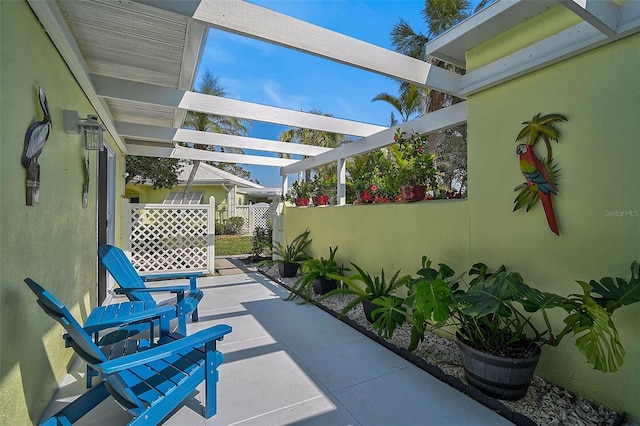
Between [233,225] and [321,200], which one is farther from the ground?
[321,200]

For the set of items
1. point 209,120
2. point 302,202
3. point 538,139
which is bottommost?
point 302,202

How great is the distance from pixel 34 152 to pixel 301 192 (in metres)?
5.81

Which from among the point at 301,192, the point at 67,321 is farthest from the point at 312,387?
the point at 301,192

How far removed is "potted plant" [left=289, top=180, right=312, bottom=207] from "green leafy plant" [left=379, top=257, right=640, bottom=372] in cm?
464

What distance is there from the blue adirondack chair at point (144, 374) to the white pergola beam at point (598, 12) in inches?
125

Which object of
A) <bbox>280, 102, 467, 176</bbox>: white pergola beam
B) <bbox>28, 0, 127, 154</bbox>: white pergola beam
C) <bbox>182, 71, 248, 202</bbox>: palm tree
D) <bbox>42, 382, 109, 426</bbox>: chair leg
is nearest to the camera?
<bbox>42, 382, 109, 426</bbox>: chair leg

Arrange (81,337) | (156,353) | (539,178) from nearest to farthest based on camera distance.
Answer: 1. (81,337)
2. (156,353)
3. (539,178)

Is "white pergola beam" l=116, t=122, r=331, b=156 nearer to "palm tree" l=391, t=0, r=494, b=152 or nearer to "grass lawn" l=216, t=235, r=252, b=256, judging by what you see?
"grass lawn" l=216, t=235, r=252, b=256

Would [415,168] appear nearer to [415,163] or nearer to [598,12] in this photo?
[415,163]

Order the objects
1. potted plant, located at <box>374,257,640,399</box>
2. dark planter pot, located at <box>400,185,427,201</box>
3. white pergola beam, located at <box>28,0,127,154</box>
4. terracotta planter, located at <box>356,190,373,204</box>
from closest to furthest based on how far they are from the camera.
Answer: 1. potted plant, located at <box>374,257,640,399</box>
2. white pergola beam, located at <box>28,0,127,154</box>
3. dark planter pot, located at <box>400,185,427,201</box>
4. terracotta planter, located at <box>356,190,373,204</box>

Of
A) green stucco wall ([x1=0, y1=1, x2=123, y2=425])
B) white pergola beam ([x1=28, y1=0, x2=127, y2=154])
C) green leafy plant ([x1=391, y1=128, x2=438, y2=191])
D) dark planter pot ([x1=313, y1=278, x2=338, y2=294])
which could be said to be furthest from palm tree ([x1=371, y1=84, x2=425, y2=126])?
green stucco wall ([x1=0, y1=1, x2=123, y2=425])

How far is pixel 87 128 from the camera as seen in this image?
3.09 m

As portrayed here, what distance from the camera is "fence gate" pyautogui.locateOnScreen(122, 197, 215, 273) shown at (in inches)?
267

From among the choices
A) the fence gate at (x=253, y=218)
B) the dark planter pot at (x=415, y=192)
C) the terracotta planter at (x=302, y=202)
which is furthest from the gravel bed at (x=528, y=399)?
the fence gate at (x=253, y=218)
